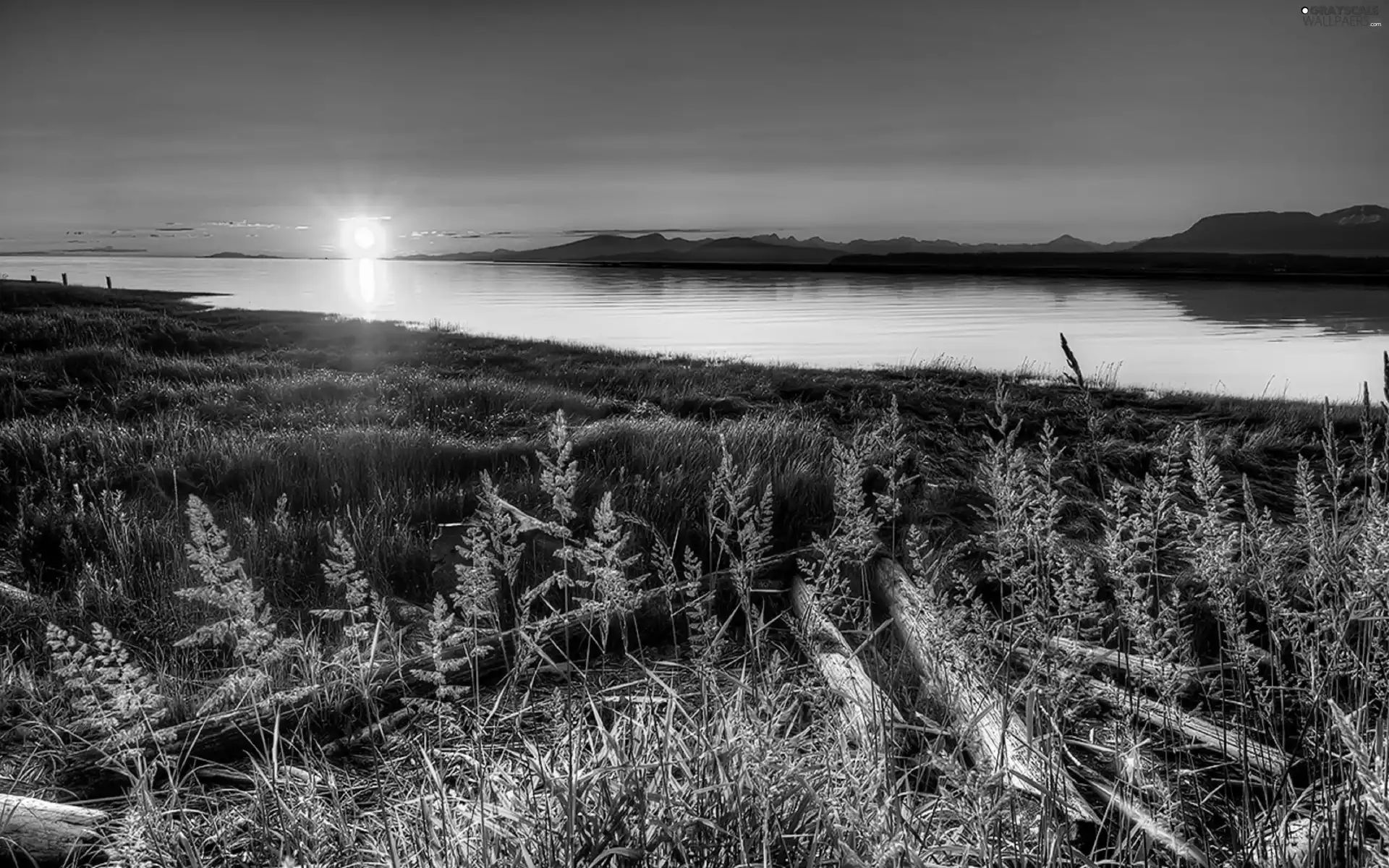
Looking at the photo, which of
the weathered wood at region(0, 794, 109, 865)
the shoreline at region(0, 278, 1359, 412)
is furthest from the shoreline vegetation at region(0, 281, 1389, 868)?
the shoreline at region(0, 278, 1359, 412)

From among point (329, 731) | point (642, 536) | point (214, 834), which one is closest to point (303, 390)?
point (642, 536)

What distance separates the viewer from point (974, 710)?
116 inches

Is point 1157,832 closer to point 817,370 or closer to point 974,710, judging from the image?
point 974,710

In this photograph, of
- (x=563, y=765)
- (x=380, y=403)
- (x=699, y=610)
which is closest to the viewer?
(x=699, y=610)

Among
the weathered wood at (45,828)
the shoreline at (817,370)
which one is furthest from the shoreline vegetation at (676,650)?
the shoreline at (817,370)

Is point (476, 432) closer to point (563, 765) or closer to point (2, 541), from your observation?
point (2, 541)

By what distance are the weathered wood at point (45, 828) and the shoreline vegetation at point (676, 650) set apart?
0.05 ft

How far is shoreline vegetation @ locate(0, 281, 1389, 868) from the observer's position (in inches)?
84.4

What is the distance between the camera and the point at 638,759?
8.30ft

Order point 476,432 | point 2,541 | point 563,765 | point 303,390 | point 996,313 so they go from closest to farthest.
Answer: point 563,765, point 2,541, point 476,432, point 303,390, point 996,313

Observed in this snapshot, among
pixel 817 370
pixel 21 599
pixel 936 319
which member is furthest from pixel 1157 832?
pixel 936 319

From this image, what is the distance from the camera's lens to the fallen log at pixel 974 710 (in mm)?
2092

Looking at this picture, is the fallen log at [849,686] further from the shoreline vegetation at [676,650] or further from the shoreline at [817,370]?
the shoreline at [817,370]

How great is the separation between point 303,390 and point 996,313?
248ft
